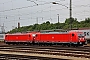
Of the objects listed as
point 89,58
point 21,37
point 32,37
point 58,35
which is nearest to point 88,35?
point 58,35

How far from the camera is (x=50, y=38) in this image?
1556 inches

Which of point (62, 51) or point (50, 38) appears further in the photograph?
point (50, 38)

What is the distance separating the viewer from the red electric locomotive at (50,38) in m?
34.8

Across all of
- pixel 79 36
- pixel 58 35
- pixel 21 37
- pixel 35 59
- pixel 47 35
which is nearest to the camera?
pixel 35 59

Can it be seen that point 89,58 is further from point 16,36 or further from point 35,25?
point 35,25

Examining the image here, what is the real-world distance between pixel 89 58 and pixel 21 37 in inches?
1229

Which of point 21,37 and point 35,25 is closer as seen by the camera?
point 21,37

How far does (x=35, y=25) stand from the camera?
89.6 m

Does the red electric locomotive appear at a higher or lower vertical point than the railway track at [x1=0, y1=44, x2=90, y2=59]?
higher

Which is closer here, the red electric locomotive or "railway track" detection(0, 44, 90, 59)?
"railway track" detection(0, 44, 90, 59)

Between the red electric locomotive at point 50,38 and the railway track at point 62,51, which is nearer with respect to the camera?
the railway track at point 62,51

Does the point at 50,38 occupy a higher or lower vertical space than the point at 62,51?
higher

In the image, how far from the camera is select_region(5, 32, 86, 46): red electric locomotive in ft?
114

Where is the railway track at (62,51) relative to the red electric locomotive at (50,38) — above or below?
below
